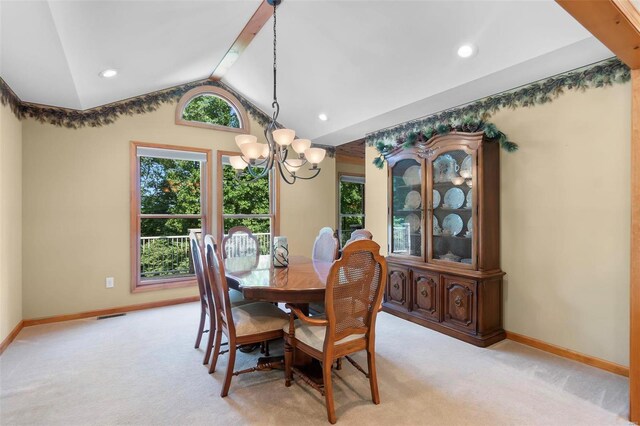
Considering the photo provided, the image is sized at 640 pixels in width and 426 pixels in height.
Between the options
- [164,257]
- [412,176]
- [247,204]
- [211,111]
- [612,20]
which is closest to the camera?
[612,20]

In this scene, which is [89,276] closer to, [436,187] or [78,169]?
[78,169]

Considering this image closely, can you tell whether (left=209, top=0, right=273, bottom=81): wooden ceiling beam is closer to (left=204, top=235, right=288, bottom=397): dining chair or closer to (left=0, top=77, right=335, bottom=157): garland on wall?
(left=0, top=77, right=335, bottom=157): garland on wall

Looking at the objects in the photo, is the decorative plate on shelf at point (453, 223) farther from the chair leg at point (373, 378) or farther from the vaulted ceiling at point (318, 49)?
the chair leg at point (373, 378)

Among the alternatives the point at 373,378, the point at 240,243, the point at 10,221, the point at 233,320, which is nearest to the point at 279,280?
the point at 233,320

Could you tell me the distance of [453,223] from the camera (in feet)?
11.6

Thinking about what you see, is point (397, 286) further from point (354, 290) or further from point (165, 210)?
point (165, 210)

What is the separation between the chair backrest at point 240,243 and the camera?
409 centimetres

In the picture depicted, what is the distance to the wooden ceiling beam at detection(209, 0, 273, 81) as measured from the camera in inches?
123

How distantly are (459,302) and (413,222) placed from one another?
107cm

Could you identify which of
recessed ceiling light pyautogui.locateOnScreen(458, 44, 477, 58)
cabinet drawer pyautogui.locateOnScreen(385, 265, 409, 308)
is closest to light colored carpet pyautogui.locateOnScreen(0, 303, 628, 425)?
cabinet drawer pyautogui.locateOnScreen(385, 265, 409, 308)

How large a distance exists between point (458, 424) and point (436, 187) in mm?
2347

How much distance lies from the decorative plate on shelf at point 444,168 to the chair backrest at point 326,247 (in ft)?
4.42

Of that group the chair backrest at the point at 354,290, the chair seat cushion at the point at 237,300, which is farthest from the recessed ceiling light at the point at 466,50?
the chair seat cushion at the point at 237,300

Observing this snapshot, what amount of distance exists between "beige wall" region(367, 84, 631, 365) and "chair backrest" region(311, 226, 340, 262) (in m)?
1.77
